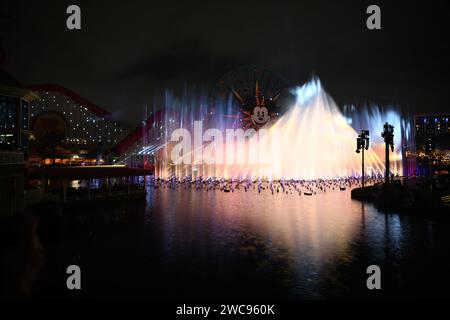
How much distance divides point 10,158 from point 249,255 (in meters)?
13.9

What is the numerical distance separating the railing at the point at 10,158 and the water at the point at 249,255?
478cm

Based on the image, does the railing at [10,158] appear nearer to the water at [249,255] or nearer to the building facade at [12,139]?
the building facade at [12,139]

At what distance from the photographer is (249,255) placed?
625 inches

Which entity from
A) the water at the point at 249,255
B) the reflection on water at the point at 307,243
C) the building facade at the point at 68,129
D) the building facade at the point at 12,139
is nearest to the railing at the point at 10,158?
the building facade at the point at 12,139

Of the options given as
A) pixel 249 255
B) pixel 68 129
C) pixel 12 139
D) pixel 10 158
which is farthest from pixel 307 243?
pixel 68 129

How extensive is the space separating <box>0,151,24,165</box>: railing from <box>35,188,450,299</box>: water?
4.78 meters

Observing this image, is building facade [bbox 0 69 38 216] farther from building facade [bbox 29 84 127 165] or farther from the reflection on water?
building facade [bbox 29 84 127 165]

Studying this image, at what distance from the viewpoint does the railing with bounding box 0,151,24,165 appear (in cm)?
1870

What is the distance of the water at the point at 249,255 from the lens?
12.0 m

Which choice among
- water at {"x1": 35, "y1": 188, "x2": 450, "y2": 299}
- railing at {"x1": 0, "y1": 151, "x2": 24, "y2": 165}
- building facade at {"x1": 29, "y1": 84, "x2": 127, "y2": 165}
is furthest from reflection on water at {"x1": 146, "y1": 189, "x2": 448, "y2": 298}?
building facade at {"x1": 29, "y1": 84, "x2": 127, "y2": 165}

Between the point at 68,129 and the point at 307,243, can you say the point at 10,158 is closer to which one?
the point at 307,243

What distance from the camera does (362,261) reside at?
1487 cm
